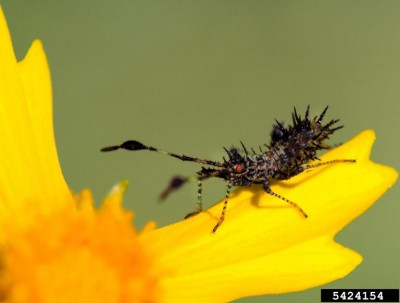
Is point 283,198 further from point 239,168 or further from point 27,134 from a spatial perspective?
point 27,134

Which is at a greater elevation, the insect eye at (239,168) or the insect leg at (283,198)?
the insect eye at (239,168)

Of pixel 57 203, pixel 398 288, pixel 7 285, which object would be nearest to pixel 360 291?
pixel 398 288

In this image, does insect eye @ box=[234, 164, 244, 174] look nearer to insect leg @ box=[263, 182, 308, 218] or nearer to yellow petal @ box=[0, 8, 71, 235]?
insect leg @ box=[263, 182, 308, 218]

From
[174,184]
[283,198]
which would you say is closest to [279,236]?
[283,198]

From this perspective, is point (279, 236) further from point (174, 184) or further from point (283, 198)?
point (174, 184)

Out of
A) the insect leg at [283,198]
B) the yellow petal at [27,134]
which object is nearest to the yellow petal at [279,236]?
the insect leg at [283,198]

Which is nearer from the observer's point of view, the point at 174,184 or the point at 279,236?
the point at 174,184

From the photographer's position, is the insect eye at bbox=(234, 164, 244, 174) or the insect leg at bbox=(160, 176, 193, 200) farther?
the insect eye at bbox=(234, 164, 244, 174)

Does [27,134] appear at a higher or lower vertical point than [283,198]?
higher

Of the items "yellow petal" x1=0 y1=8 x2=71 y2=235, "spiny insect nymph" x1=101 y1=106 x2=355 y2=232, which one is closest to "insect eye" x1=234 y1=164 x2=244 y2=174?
"spiny insect nymph" x1=101 y1=106 x2=355 y2=232

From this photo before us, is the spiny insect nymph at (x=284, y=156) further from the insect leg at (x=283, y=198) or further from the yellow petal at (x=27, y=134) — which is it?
the yellow petal at (x=27, y=134)
